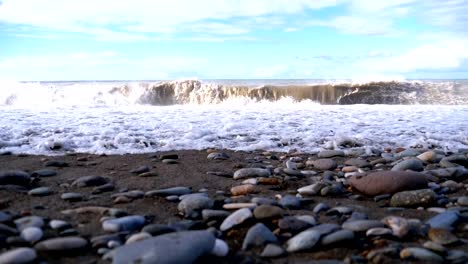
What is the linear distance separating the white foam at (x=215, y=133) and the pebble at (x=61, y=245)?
9.78 feet

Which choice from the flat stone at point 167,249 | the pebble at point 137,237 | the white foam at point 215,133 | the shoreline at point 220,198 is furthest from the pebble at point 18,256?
the white foam at point 215,133

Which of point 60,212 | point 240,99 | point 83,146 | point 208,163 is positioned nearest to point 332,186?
point 208,163

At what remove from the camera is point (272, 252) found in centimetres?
241

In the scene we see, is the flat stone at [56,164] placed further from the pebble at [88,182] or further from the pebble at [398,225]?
the pebble at [398,225]

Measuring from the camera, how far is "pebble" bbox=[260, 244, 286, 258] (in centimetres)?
240

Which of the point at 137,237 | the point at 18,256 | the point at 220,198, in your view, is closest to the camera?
the point at 18,256

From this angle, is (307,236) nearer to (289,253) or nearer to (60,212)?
(289,253)

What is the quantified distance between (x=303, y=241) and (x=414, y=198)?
1.18 m

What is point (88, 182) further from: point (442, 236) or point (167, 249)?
point (442, 236)

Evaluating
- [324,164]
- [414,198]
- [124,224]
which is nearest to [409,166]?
[324,164]

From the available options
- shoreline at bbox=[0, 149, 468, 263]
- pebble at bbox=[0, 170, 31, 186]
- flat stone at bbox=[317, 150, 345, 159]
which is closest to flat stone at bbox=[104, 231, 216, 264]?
shoreline at bbox=[0, 149, 468, 263]

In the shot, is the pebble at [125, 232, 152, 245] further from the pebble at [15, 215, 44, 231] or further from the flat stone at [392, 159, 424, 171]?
the flat stone at [392, 159, 424, 171]

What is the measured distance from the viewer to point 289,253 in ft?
8.02

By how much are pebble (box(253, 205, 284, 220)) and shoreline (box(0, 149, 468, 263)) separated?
0.07 ft
